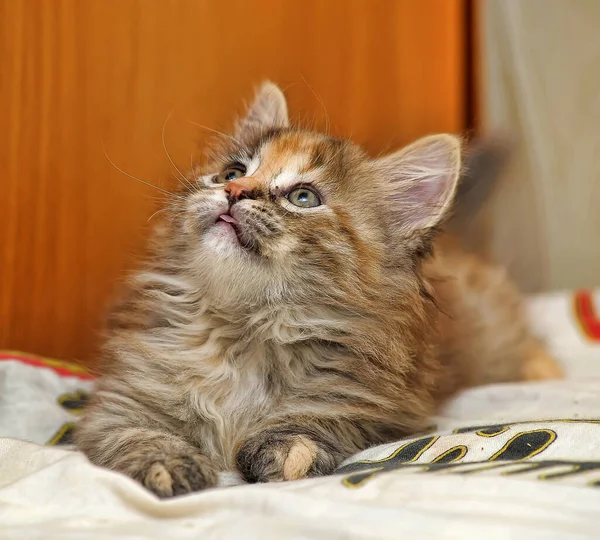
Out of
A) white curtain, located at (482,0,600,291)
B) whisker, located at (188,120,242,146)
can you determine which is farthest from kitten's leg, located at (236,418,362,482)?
white curtain, located at (482,0,600,291)

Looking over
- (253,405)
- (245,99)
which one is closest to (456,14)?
(245,99)

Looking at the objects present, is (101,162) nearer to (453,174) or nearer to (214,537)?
(453,174)

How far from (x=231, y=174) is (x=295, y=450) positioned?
2.26ft

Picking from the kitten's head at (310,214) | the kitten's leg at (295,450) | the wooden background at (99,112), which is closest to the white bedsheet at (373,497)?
the kitten's leg at (295,450)

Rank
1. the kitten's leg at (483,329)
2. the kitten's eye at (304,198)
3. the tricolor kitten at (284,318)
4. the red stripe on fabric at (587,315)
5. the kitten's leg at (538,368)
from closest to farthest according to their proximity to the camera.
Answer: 1. the tricolor kitten at (284,318)
2. the kitten's eye at (304,198)
3. the kitten's leg at (483,329)
4. the kitten's leg at (538,368)
5. the red stripe on fabric at (587,315)

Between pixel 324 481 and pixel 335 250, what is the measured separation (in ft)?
1.67

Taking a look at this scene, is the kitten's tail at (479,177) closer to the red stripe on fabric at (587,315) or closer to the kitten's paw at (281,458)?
the red stripe on fabric at (587,315)

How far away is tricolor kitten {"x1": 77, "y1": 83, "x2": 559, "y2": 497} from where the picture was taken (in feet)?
4.22

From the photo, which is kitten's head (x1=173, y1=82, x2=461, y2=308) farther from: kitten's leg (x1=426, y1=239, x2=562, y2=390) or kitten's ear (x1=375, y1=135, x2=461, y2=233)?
kitten's leg (x1=426, y1=239, x2=562, y2=390)

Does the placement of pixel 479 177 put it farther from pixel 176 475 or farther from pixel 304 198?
pixel 176 475

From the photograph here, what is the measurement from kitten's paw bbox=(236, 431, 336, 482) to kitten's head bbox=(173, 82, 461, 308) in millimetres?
283

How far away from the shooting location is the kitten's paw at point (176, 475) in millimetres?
1024

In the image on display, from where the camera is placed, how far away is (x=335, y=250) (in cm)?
135

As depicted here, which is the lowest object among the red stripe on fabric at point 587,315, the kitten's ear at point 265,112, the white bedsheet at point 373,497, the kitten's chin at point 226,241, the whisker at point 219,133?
the white bedsheet at point 373,497
